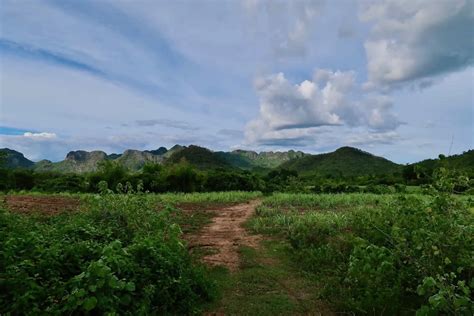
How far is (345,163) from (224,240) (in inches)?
2967

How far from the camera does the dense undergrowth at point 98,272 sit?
3.52 metres

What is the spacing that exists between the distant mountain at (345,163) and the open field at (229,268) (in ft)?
224

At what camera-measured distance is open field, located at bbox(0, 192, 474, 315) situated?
364 cm

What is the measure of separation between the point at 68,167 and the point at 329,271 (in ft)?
393

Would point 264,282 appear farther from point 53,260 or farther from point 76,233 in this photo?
point 53,260

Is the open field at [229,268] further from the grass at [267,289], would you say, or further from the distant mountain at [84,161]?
the distant mountain at [84,161]

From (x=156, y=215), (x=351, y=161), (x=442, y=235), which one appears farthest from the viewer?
(x=351, y=161)

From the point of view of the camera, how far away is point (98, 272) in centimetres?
344

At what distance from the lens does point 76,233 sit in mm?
5559

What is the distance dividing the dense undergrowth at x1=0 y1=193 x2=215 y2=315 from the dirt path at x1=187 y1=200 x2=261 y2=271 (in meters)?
1.77

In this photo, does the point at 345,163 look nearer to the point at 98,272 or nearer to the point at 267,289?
the point at 267,289

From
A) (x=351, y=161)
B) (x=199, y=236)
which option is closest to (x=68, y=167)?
(x=351, y=161)

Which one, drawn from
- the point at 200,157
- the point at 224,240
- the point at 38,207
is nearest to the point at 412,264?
the point at 224,240

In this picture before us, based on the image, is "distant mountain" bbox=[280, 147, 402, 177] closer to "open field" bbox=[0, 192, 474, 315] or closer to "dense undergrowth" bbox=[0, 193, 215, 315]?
"open field" bbox=[0, 192, 474, 315]
